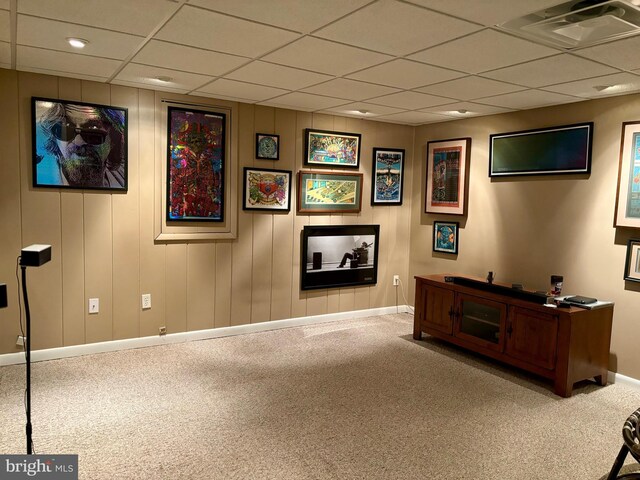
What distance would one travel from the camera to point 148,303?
4.43 meters

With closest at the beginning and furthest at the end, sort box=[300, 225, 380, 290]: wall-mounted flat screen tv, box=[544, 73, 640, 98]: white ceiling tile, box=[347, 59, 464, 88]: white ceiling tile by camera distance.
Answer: box=[347, 59, 464, 88]: white ceiling tile, box=[544, 73, 640, 98]: white ceiling tile, box=[300, 225, 380, 290]: wall-mounted flat screen tv

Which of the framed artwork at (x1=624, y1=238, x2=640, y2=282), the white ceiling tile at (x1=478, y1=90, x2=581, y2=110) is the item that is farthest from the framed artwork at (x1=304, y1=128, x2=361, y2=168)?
the framed artwork at (x1=624, y1=238, x2=640, y2=282)

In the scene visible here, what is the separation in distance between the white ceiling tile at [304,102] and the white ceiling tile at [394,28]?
155cm

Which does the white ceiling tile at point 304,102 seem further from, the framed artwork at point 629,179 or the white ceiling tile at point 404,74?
the framed artwork at point 629,179

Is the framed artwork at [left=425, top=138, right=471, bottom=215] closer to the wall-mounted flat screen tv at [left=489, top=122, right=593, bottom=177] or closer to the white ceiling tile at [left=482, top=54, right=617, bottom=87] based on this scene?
the wall-mounted flat screen tv at [left=489, top=122, right=593, bottom=177]

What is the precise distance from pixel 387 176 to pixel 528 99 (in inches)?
77.7

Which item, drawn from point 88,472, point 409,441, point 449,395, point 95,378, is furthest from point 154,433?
point 449,395

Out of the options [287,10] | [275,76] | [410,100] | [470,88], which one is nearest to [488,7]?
[287,10]

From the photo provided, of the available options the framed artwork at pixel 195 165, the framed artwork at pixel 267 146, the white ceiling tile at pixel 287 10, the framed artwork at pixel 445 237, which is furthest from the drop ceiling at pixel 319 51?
the framed artwork at pixel 445 237

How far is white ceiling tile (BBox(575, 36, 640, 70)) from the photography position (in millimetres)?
2627

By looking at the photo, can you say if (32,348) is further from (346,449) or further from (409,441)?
(409,441)

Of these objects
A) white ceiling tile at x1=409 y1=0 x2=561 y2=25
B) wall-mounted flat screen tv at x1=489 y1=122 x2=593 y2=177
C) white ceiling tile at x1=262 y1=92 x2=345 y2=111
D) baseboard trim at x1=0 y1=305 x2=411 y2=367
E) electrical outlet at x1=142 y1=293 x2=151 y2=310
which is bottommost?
baseboard trim at x1=0 y1=305 x2=411 y2=367

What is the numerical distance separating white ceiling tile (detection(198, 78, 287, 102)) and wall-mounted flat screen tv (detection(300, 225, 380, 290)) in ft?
5.06

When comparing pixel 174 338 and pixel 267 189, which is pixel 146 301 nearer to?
pixel 174 338
